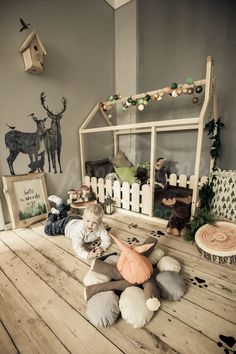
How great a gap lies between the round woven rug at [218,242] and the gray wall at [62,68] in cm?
168

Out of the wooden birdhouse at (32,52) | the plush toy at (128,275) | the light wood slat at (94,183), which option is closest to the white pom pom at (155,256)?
the plush toy at (128,275)

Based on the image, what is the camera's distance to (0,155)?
1.81 metres

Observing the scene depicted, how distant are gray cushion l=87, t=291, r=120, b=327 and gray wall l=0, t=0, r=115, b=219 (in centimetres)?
152

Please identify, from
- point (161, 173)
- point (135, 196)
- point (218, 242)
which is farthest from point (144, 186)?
point (218, 242)

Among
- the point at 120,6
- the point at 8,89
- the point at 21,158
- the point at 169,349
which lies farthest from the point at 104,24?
the point at 169,349

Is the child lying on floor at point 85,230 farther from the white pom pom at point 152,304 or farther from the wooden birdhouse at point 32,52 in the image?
the wooden birdhouse at point 32,52

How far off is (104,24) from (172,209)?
2727 mm

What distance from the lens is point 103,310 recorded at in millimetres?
885

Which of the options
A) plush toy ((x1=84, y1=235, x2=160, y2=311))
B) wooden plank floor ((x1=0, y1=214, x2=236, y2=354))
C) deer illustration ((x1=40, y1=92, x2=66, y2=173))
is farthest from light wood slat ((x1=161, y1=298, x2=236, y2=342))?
deer illustration ((x1=40, y1=92, x2=66, y2=173))

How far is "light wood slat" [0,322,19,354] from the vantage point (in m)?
0.79

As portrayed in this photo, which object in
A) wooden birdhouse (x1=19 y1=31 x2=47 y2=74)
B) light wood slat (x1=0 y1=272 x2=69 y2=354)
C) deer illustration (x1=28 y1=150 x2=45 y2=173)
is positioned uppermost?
wooden birdhouse (x1=19 y1=31 x2=47 y2=74)

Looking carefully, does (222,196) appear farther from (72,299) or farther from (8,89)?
(8,89)

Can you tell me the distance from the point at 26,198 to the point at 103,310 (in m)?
1.48

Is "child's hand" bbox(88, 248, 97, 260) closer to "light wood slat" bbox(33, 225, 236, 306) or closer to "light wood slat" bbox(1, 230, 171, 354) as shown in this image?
"light wood slat" bbox(1, 230, 171, 354)
